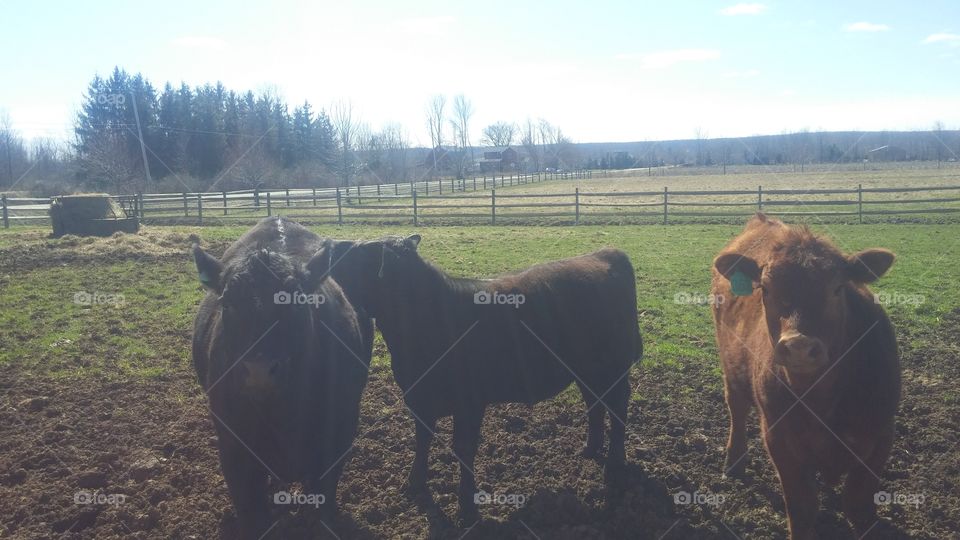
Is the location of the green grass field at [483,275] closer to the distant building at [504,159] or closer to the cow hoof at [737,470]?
the cow hoof at [737,470]

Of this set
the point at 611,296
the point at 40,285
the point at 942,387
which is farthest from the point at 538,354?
the point at 40,285

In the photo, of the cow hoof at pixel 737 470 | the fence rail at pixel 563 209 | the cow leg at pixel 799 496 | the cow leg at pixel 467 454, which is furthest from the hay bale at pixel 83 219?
the cow leg at pixel 799 496

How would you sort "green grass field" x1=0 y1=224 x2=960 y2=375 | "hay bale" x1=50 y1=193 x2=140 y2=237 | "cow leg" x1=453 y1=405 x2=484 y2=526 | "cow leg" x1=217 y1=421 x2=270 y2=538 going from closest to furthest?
"cow leg" x1=217 y1=421 x2=270 y2=538 < "cow leg" x1=453 y1=405 x2=484 y2=526 < "green grass field" x1=0 y1=224 x2=960 y2=375 < "hay bale" x1=50 y1=193 x2=140 y2=237

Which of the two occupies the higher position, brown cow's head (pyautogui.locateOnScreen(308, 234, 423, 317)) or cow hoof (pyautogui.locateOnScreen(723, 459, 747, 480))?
brown cow's head (pyautogui.locateOnScreen(308, 234, 423, 317))

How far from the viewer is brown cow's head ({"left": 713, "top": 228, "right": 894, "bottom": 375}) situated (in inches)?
134

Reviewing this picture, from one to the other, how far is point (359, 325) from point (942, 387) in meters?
5.40

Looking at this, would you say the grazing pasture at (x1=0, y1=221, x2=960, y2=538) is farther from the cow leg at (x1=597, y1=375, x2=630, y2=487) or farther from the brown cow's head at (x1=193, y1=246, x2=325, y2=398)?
the brown cow's head at (x1=193, y1=246, x2=325, y2=398)

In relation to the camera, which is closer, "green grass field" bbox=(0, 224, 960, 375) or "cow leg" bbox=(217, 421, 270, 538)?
"cow leg" bbox=(217, 421, 270, 538)

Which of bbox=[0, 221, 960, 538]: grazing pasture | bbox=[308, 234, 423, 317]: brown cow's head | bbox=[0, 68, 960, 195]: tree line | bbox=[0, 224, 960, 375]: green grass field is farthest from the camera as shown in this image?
bbox=[0, 68, 960, 195]: tree line

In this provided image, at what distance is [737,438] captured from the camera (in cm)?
490

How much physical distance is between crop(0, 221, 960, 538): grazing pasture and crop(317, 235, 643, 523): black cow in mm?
359

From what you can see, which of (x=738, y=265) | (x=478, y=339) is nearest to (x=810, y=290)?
(x=738, y=265)

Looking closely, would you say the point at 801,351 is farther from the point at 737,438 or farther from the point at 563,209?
the point at 563,209

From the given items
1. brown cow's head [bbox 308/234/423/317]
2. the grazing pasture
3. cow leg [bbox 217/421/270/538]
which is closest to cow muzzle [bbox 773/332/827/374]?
the grazing pasture
